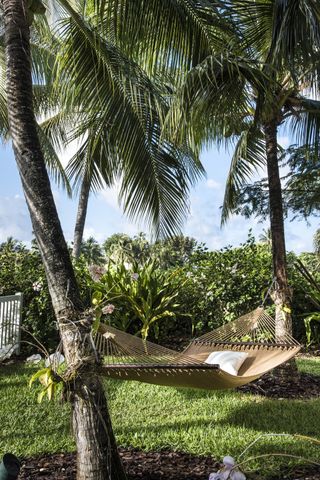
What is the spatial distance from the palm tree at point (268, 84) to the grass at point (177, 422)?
96 centimetres

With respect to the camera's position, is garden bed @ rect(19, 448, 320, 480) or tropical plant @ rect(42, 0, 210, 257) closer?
garden bed @ rect(19, 448, 320, 480)

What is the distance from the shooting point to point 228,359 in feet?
10.4

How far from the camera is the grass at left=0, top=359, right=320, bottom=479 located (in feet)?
8.00

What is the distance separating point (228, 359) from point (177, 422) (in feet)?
1.78

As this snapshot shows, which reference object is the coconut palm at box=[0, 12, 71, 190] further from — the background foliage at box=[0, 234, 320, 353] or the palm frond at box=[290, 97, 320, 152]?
the palm frond at box=[290, 97, 320, 152]

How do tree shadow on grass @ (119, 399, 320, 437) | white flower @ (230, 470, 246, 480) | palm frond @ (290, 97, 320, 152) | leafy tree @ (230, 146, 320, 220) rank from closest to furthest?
white flower @ (230, 470, 246, 480), tree shadow on grass @ (119, 399, 320, 437), palm frond @ (290, 97, 320, 152), leafy tree @ (230, 146, 320, 220)

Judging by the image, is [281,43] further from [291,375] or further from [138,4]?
[291,375]

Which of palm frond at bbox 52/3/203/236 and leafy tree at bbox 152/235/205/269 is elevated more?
palm frond at bbox 52/3/203/236

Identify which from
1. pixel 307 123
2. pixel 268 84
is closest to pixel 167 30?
pixel 268 84

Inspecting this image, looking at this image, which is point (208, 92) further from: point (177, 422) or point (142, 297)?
point (142, 297)

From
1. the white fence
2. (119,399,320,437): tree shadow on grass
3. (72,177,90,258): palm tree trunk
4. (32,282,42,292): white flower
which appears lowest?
(119,399,320,437): tree shadow on grass

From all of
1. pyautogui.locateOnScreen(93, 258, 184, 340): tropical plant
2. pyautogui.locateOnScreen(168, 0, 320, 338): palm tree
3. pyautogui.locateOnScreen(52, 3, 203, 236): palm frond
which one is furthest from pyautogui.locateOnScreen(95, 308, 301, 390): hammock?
pyautogui.locateOnScreen(93, 258, 184, 340): tropical plant

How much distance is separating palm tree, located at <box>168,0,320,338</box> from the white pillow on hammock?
88 cm

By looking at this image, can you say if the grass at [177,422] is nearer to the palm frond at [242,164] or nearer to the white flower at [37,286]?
the white flower at [37,286]
